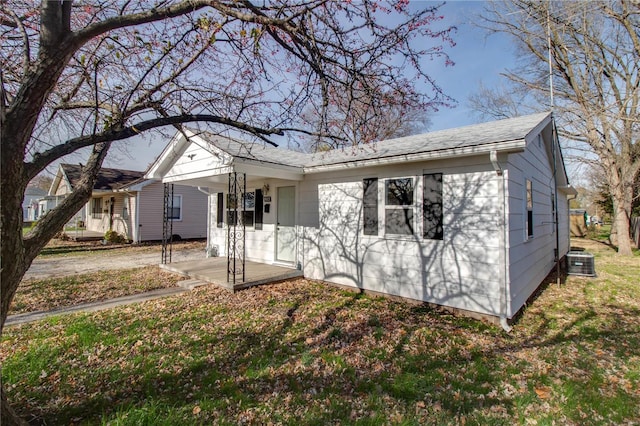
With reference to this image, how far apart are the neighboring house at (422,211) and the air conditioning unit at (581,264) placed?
55 centimetres

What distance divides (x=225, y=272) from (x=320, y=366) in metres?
5.03

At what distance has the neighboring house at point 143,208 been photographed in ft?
56.1

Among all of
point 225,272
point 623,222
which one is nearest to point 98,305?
point 225,272

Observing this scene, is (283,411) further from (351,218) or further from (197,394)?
(351,218)

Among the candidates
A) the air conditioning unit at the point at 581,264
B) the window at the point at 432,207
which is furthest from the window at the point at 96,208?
the air conditioning unit at the point at 581,264

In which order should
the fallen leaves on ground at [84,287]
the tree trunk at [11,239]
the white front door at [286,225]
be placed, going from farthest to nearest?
the white front door at [286,225] → the fallen leaves on ground at [84,287] → the tree trunk at [11,239]

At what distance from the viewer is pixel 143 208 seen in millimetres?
17203

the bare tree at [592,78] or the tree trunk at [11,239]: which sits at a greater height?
the bare tree at [592,78]

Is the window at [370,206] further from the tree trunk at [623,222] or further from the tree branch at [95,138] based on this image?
the tree trunk at [623,222]

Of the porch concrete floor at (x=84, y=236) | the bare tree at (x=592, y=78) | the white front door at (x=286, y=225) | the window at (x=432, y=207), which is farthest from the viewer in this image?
the porch concrete floor at (x=84, y=236)

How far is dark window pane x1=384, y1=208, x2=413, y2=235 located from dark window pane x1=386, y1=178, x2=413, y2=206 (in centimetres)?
17

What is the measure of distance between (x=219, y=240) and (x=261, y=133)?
8250 mm

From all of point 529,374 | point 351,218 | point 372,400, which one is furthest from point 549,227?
point 372,400

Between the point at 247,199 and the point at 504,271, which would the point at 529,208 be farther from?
the point at 247,199
